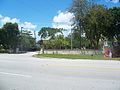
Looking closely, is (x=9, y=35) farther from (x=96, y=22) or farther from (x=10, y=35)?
(x=96, y=22)

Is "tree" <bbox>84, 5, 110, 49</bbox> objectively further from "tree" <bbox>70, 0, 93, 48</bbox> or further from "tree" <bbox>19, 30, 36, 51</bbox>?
"tree" <bbox>19, 30, 36, 51</bbox>

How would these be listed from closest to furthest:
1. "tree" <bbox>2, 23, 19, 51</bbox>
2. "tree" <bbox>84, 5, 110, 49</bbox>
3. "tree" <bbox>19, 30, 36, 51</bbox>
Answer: "tree" <bbox>84, 5, 110, 49</bbox> → "tree" <bbox>2, 23, 19, 51</bbox> → "tree" <bbox>19, 30, 36, 51</bbox>

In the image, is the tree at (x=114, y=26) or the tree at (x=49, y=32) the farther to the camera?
the tree at (x=49, y=32)

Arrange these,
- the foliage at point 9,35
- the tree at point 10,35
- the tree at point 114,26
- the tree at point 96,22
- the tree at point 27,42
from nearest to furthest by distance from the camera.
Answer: the tree at point 96,22
the tree at point 114,26
the foliage at point 9,35
the tree at point 10,35
the tree at point 27,42

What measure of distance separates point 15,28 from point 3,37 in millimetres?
4325

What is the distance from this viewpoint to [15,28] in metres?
85.4

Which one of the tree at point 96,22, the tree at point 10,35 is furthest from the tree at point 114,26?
the tree at point 10,35

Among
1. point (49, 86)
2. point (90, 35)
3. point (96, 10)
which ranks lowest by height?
point (49, 86)

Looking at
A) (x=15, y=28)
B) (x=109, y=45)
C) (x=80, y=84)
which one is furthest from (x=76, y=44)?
(x=80, y=84)

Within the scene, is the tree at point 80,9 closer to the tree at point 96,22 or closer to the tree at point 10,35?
the tree at point 96,22

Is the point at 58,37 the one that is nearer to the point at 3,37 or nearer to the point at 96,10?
the point at 3,37

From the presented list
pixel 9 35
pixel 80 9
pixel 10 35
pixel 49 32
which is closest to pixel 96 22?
pixel 80 9

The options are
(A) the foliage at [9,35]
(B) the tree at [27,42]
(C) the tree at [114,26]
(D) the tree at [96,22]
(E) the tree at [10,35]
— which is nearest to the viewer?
(D) the tree at [96,22]

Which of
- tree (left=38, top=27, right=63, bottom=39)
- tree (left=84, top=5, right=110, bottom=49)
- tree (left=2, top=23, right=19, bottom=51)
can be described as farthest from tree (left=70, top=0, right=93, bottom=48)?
tree (left=38, top=27, right=63, bottom=39)
